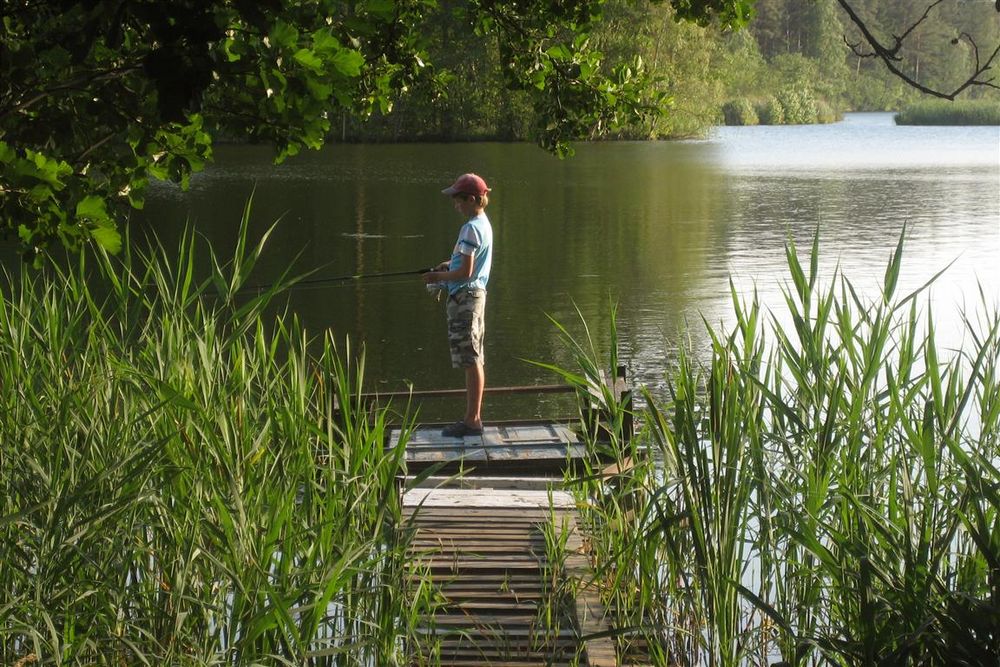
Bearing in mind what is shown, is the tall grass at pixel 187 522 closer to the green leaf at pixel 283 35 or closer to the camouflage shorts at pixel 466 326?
the green leaf at pixel 283 35

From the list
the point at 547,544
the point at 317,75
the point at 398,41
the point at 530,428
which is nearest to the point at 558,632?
the point at 547,544

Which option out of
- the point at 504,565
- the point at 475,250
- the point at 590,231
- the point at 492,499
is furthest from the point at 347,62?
the point at 590,231

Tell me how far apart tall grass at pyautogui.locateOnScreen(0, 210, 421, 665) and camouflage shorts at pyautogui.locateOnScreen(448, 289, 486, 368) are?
262 centimetres

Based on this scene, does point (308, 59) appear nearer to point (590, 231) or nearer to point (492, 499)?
point (492, 499)

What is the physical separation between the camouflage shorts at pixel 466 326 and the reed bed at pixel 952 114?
191 feet

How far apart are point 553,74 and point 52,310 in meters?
3.06

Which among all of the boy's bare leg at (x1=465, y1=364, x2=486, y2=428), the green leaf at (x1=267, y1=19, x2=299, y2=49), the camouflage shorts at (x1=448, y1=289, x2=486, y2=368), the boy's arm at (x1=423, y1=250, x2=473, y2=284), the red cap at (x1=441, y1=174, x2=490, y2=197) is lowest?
the boy's bare leg at (x1=465, y1=364, x2=486, y2=428)

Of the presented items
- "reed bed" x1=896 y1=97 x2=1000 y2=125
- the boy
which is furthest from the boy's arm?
"reed bed" x1=896 y1=97 x2=1000 y2=125

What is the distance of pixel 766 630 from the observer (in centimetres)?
449

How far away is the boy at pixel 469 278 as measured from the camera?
6.74 meters

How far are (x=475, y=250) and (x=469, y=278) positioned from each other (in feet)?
0.52

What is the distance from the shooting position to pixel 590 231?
836 inches

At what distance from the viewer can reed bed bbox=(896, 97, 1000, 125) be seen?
6251cm

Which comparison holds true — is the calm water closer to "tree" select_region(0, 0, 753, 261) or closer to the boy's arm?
"tree" select_region(0, 0, 753, 261)
